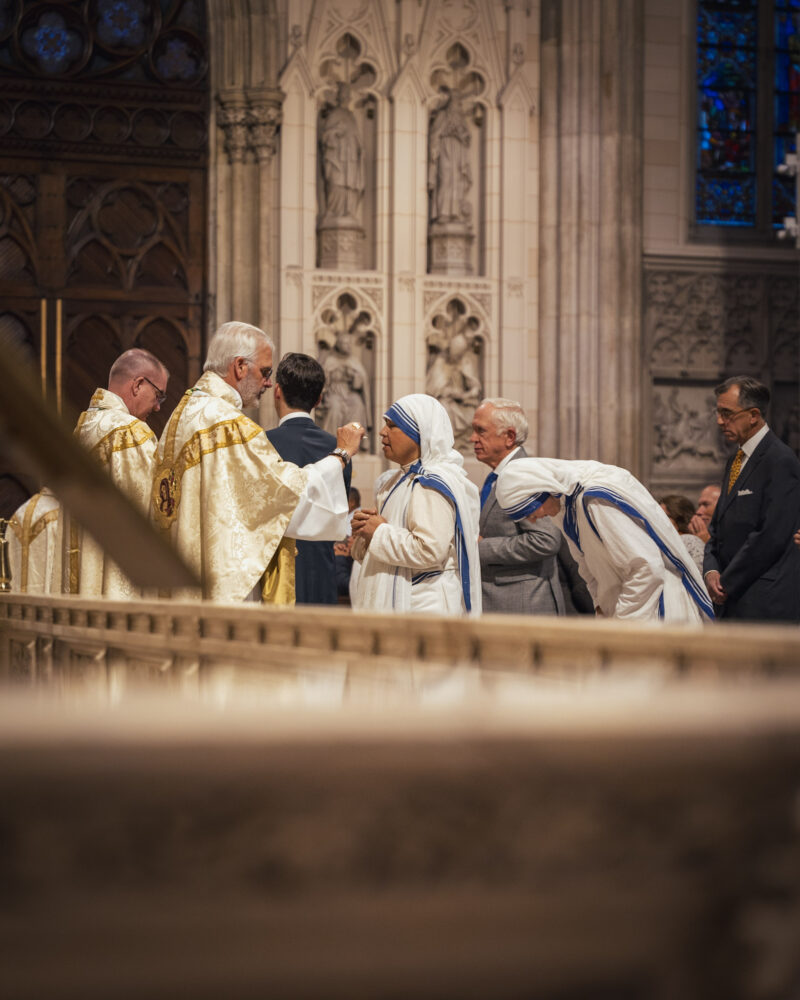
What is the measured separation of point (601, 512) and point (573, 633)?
323 centimetres

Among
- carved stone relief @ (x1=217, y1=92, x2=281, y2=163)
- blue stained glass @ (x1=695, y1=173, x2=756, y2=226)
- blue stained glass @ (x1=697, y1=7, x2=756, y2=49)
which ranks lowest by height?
blue stained glass @ (x1=695, y1=173, x2=756, y2=226)

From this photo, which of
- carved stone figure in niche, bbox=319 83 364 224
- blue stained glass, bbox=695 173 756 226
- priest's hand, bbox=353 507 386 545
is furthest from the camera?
blue stained glass, bbox=695 173 756 226

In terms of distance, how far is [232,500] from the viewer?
3.90 m

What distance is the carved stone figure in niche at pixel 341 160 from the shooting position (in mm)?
10148

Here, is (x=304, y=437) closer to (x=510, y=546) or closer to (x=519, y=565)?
(x=510, y=546)

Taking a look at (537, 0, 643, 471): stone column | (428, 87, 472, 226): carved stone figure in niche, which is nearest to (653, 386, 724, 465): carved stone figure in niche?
(537, 0, 643, 471): stone column

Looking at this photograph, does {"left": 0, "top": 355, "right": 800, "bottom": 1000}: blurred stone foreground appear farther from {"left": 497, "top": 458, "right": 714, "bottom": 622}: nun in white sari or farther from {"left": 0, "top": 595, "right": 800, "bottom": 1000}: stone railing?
{"left": 497, "top": 458, "right": 714, "bottom": 622}: nun in white sari

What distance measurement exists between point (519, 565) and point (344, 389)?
4.84 meters

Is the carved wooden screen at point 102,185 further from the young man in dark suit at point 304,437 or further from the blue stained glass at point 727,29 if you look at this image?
the young man in dark suit at point 304,437

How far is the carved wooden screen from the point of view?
401 inches

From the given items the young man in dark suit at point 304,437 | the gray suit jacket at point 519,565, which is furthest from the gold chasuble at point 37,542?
the gray suit jacket at point 519,565

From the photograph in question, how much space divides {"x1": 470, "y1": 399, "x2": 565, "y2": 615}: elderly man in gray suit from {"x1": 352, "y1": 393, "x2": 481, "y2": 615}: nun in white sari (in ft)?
1.89

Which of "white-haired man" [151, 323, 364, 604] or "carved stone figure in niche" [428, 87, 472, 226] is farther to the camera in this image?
"carved stone figure in niche" [428, 87, 472, 226]

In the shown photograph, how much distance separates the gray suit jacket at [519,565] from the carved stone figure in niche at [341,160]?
5.13 m
